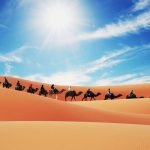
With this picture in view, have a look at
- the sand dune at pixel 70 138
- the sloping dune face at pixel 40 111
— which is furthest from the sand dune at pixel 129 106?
the sand dune at pixel 70 138

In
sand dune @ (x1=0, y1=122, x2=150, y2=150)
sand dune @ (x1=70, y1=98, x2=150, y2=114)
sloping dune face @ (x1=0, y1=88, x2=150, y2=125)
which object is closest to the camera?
sand dune @ (x1=0, y1=122, x2=150, y2=150)

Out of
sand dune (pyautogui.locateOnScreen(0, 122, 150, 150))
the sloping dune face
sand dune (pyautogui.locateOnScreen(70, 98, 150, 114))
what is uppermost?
sand dune (pyautogui.locateOnScreen(70, 98, 150, 114))

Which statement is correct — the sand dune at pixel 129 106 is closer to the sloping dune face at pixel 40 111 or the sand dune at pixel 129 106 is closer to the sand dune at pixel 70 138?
the sloping dune face at pixel 40 111

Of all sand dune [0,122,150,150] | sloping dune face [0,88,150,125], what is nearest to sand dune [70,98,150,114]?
sloping dune face [0,88,150,125]

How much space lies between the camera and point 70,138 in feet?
26.9

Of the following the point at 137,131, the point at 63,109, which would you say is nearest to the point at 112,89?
the point at 63,109

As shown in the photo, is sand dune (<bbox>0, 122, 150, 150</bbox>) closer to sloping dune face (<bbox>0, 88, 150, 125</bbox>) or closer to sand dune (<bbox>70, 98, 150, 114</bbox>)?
sloping dune face (<bbox>0, 88, 150, 125</bbox>)

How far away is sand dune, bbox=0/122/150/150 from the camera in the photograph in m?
7.39

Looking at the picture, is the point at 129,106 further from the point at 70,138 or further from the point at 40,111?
the point at 70,138

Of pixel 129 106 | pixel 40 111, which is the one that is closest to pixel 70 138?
pixel 40 111

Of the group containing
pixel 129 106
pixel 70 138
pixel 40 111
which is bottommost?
pixel 70 138

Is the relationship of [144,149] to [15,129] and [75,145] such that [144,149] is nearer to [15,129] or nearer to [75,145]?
[75,145]

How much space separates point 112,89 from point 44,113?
2764 inches

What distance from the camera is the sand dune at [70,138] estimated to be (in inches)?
291
